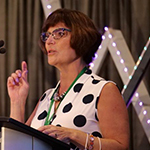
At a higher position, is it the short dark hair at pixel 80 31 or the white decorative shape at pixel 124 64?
the short dark hair at pixel 80 31

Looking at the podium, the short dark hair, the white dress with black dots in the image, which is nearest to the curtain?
the short dark hair

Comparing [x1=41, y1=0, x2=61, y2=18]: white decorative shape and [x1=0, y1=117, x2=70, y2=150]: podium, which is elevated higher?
[x1=41, y1=0, x2=61, y2=18]: white decorative shape

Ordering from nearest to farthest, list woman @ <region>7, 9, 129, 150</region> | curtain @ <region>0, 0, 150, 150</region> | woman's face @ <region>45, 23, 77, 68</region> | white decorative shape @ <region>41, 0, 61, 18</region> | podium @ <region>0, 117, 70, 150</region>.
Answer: podium @ <region>0, 117, 70, 150</region> → woman @ <region>7, 9, 129, 150</region> → woman's face @ <region>45, 23, 77, 68</region> → white decorative shape @ <region>41, 0, 61, 18</region> → curtain @ <region>0, 0, 150, 150</region>

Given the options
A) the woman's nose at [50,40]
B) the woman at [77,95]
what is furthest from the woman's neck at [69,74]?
the woman's nose at [50,40]

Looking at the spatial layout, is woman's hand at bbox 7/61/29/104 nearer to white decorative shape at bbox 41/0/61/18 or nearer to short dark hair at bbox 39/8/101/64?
short dark hair at bbox 39/8/101/64

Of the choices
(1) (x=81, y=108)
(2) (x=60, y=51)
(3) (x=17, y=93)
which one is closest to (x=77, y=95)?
(1) (x=81, y=108)

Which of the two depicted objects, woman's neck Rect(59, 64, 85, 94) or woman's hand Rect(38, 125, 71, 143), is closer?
woman's hand Rect(38, 125, 71, 143)

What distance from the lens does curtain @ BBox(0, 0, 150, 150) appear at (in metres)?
2.83

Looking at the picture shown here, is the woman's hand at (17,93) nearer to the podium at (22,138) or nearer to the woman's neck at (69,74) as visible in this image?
the woman's neck at (69,74)

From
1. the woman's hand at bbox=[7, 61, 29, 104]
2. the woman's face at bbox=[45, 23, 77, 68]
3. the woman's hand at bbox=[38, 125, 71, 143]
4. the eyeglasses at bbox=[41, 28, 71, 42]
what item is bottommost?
the woman's hand at bbox=[7, 61, 29, 104]

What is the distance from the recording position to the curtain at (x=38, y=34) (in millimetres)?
2830

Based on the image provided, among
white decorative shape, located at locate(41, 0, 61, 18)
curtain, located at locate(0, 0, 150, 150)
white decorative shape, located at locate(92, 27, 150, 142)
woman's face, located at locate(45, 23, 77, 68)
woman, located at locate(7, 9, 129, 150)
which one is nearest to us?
woman, located at locate(7, 9, 129, 150)

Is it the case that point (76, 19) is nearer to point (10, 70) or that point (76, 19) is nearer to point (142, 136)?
point (142, 136)

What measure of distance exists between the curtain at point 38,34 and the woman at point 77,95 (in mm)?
1168
